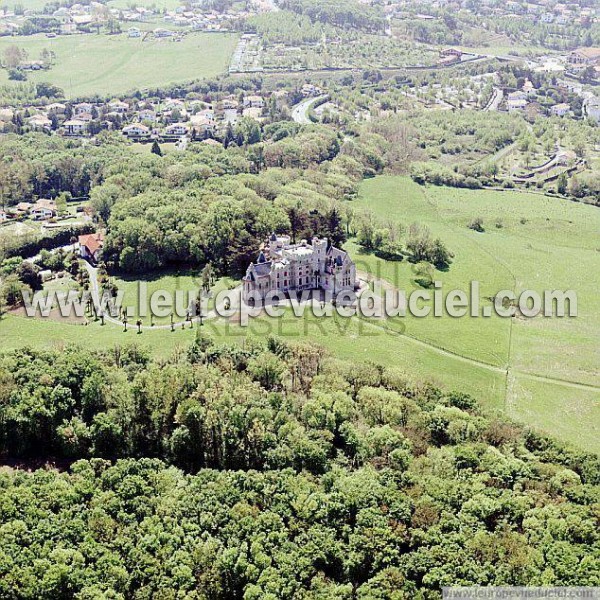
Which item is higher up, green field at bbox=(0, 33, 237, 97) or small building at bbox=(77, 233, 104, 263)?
green field at bbox=(0, 33, 237, 97)

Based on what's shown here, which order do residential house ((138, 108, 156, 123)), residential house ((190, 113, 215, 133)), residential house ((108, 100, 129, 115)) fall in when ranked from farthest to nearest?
residential house ((108, 100, 129, 115)) < residential house ((138, 108, 156, 123)) < residential house ((190, 113, 215, 133))

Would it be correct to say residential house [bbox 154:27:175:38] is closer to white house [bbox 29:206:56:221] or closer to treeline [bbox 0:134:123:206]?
treeline [bbox 0:134:123:206]

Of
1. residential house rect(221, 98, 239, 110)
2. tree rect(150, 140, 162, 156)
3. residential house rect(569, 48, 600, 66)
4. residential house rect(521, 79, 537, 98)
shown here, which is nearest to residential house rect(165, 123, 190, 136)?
tree rect(150, 140, 162, 156)

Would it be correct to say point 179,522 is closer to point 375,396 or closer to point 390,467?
point 390,467

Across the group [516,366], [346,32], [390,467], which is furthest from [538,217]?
[346,32]

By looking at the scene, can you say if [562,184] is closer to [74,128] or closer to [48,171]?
[48,171]
